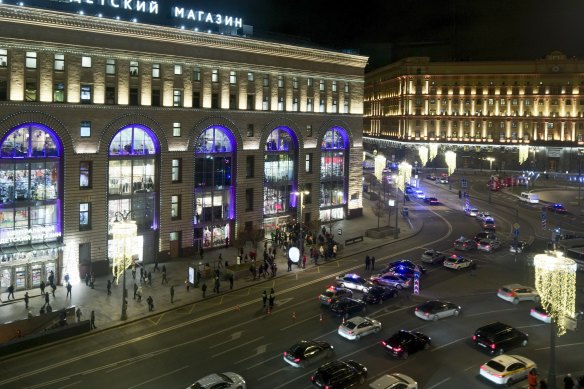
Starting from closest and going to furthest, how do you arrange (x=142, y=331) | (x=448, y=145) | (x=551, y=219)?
1. (x=142, y=331)
2. (x=551, y=219)
3. (x=448, y=145)

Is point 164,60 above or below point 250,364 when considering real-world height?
above

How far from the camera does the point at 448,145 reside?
150 m

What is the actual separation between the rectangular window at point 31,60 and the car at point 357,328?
117ft

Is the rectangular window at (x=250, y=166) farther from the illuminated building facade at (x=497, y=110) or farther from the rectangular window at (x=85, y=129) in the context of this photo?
the illuminated building facade at (x=497, y=110)

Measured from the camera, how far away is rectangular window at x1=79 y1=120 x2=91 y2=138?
53250 millimetres

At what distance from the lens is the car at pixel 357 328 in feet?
128

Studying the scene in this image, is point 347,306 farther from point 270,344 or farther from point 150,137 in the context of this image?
point 150,137

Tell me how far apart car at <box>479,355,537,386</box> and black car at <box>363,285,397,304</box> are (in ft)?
46.5

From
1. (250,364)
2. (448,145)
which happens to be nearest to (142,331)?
(250,364)

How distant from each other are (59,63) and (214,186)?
21.4 metres

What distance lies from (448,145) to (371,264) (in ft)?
328

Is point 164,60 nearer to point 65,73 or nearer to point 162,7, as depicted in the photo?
point 162,7

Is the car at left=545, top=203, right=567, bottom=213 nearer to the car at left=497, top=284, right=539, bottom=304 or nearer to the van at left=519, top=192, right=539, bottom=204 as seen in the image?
the van at left=519, top=192, right=539, bottom=204

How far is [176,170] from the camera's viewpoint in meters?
61.3
